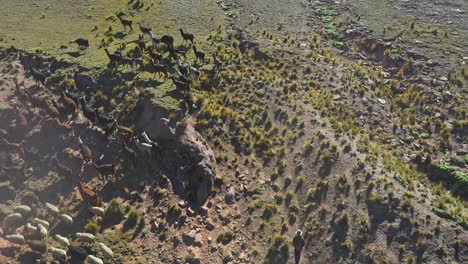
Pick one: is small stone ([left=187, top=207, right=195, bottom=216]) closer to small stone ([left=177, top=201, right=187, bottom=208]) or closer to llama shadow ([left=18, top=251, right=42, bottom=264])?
small stone ([left=177, top=201, right=187, bottom=208])

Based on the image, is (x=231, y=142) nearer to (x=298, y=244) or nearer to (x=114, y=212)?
(x=298, y=244)

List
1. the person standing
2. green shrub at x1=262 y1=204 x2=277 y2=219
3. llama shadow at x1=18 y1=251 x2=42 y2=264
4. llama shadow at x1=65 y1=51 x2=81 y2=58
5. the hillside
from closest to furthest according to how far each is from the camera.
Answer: llama shadow at x1=18 y1=251 x2=42 y2=264, the person standing, the hillside, green shrub at x1=262 y1=204 x2=277 y2=219, llama shadow at x1=65 y1=51 x2=81 y2=58

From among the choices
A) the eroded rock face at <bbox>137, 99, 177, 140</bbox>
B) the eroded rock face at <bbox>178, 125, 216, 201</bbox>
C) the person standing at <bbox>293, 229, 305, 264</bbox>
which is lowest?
the person standing at <bbox>293, 229, 305, 264</bbox>

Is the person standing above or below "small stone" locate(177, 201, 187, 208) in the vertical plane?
below

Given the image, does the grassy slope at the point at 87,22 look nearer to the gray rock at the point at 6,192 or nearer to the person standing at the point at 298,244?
the gray rock at the point at 6,192

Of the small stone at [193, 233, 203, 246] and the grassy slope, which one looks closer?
the small stone at [193, 233, 203, 246]

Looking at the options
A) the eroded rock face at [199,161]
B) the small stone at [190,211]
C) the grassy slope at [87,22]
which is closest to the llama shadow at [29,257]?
the small stone at [190,211]

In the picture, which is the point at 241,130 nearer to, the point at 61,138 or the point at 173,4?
the point at 61,138

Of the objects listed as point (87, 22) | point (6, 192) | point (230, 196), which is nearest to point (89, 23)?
point (87, 22)

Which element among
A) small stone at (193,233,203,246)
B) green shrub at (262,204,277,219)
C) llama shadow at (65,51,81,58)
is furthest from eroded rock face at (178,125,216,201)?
llama shadow at (65,51,81,58)

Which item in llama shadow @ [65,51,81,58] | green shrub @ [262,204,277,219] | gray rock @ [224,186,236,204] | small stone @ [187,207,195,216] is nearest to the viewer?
small stone @ [187,207,195,216]
